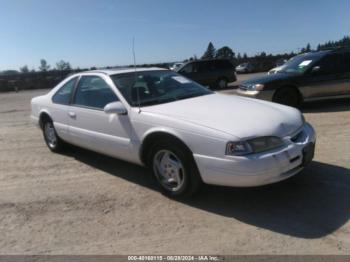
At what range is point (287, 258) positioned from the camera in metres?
3.32

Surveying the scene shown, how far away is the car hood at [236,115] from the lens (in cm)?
419

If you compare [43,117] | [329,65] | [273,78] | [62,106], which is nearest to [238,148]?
[62,106]

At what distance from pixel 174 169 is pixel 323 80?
7.36 m

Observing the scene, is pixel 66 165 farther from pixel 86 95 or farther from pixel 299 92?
pixel 299 92

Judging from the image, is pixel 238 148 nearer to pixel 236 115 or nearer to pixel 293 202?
pixel 236 115

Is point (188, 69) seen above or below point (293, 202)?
above

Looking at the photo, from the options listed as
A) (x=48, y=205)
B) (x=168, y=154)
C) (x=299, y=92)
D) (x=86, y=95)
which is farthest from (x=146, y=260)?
(x=299, y=92)

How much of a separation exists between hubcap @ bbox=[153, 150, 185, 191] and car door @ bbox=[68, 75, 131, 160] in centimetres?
52

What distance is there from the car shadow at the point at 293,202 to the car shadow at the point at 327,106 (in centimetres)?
503

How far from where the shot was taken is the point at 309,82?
34.3 ft

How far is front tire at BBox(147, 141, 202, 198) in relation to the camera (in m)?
4.39

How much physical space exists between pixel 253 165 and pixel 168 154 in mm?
1108

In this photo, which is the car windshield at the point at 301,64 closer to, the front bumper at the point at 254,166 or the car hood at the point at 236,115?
the car hood at the point at 236,115

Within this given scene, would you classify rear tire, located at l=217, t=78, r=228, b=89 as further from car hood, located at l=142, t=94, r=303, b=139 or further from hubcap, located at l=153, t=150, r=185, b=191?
hubcap, located at l=153, t=150, r=185, b=191
